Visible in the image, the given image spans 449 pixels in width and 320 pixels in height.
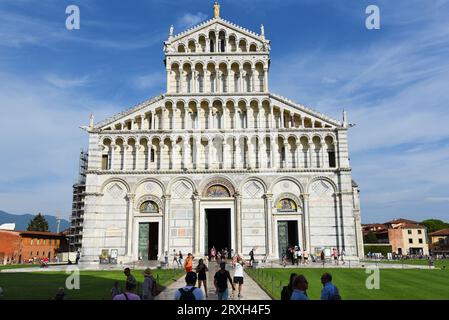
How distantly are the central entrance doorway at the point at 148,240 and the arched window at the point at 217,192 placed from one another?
641cm

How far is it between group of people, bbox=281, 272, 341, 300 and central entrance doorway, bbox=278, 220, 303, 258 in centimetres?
3055

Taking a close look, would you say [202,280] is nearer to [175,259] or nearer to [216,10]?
[175,259]

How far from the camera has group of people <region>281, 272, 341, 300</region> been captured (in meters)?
8.15

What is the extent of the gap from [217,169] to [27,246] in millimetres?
48245

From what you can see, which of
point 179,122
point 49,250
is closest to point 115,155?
point 179,122

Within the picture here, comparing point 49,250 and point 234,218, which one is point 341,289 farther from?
point 49,250

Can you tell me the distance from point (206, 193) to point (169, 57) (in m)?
15.8

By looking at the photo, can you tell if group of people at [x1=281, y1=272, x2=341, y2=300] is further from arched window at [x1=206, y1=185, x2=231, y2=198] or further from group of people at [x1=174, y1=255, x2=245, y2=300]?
arched window at [x1=206, y1=185, x2=231, y2=198]

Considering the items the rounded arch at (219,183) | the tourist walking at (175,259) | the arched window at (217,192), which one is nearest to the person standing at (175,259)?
the tourist walking at (175,259)

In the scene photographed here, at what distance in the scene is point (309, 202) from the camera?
40.3 metres

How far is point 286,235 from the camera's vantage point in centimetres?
4041

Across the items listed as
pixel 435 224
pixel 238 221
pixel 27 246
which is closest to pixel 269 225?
pixel 238 221

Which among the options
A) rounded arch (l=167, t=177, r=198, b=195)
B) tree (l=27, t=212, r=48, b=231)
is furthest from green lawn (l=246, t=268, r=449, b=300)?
tree (l=27, t=212, r=48, b=231)

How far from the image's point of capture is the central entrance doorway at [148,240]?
1588 inches
